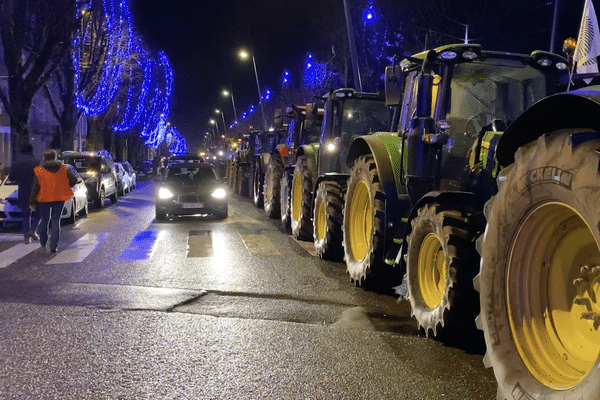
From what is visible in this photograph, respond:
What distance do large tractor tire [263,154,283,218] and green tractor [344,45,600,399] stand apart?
8880mm

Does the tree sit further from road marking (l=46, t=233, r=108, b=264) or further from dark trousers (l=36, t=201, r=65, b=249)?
dark trousers (l=36, t=201, r=65, b=249)

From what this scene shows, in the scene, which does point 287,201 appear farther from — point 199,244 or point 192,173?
point 192,173

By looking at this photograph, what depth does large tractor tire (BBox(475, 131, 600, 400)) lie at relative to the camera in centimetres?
348

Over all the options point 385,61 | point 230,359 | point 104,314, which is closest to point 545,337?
point 230,359

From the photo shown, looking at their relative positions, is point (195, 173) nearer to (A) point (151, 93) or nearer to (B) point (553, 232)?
(B) point (553, 232)

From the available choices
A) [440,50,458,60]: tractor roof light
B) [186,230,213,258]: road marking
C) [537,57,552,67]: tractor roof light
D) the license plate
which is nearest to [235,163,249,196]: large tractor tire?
the license plate

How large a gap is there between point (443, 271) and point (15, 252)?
329 inches

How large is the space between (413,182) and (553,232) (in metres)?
3.74

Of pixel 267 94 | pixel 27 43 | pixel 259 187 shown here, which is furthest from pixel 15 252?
pixel 267 94

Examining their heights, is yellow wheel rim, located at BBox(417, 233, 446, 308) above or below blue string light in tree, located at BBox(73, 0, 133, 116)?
below

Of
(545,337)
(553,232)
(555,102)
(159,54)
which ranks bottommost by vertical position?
(545,337)

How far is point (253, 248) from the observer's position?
40.8ft

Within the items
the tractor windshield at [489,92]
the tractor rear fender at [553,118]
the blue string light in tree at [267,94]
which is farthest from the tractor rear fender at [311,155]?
the blue string light in tree at [267,94]

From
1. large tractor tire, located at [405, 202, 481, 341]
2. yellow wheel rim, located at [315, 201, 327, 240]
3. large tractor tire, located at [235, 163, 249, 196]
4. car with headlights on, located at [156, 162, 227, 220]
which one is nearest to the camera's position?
large tractor tire, located at [405, 202, 481, 341]
